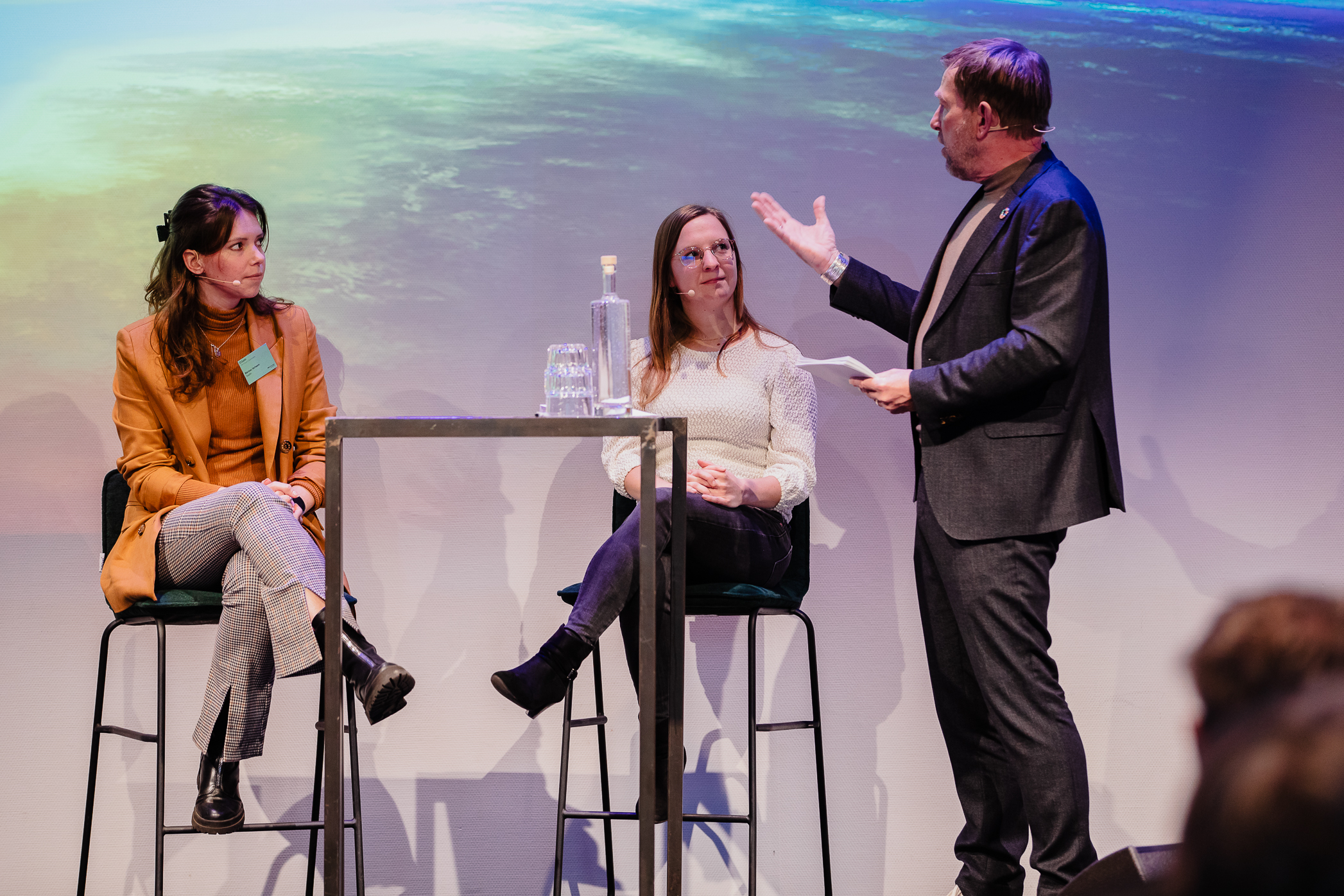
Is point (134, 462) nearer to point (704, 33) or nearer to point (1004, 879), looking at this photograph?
point (704, 33)

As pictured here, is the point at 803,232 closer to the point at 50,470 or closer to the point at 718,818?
the point at 718,818

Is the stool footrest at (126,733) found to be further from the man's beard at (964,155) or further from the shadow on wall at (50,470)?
the man's beard at (964,155)

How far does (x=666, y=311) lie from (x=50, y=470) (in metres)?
1.72

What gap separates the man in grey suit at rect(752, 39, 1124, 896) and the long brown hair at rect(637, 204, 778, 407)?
1.85 ft

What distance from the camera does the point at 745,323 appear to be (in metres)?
2.73

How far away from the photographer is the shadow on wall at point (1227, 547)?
295cm

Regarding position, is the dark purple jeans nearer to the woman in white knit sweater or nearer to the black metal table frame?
the woman in white knit sweater

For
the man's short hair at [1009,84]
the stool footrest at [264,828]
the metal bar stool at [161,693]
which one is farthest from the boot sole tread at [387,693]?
the man's short hair at [1009,84]

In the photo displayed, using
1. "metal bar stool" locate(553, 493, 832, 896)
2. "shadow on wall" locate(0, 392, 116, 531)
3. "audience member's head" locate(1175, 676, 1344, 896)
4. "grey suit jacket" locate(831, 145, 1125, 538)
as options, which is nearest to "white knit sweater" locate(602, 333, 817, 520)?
"metal bar stool" locate(553, 493, 832, 896)

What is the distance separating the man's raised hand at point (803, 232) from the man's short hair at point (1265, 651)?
1941 mm

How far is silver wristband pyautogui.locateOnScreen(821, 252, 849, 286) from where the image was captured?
256 centimetres

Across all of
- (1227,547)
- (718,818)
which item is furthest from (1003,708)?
(1227,547)

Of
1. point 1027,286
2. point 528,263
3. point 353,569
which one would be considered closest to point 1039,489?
point 1027,286

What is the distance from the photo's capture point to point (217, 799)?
2166 millimetres
